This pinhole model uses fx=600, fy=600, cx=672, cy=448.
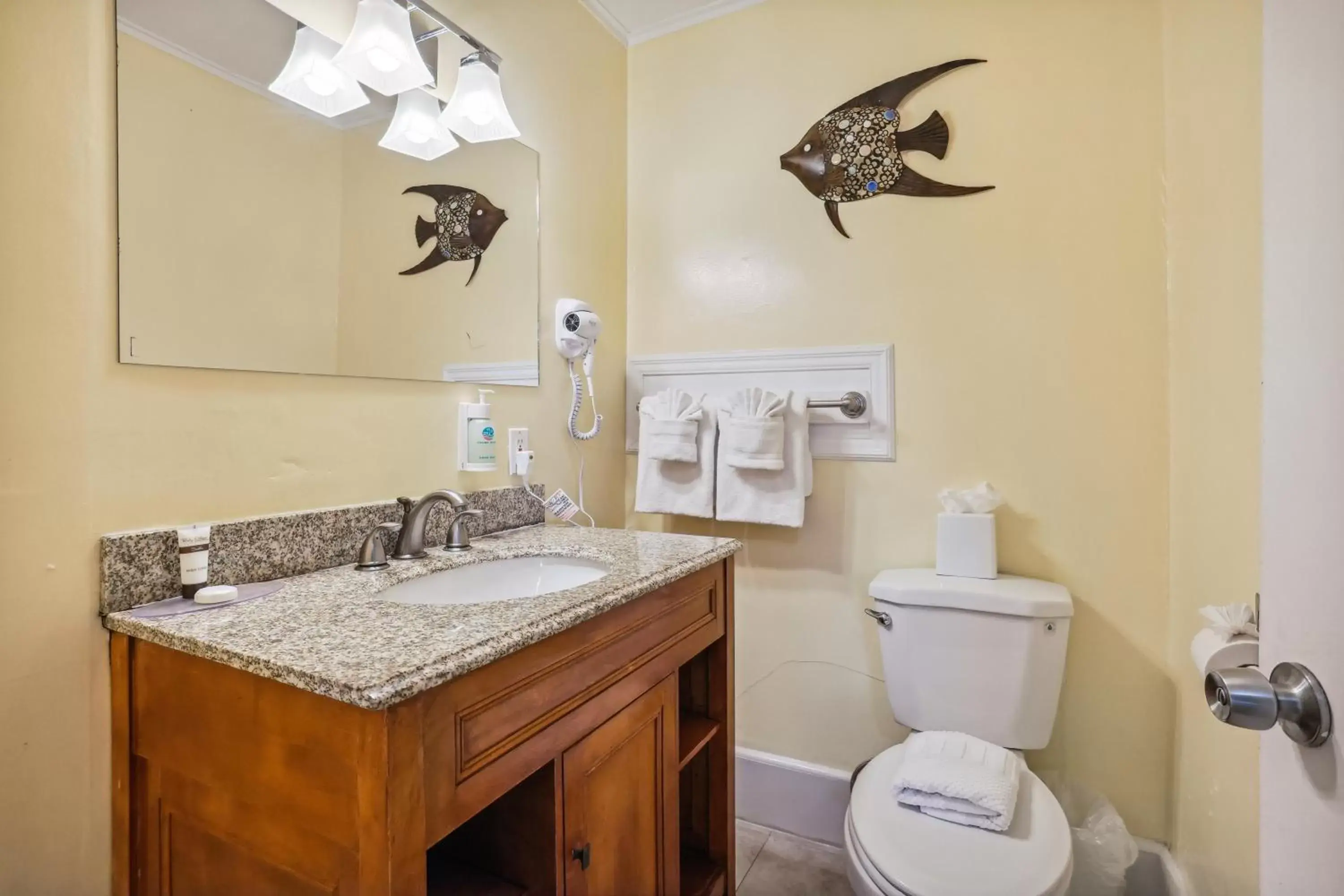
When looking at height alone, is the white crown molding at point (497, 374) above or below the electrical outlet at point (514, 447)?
above

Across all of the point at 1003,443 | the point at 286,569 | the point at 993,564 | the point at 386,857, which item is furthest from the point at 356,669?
the point at 1003,443

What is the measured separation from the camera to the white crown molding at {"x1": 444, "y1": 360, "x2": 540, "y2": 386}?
4.29ft

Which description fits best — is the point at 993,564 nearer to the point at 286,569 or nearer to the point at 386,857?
the point at 386,857

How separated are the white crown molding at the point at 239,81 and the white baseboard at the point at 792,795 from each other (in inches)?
69.3

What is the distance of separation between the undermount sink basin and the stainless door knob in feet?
2.57

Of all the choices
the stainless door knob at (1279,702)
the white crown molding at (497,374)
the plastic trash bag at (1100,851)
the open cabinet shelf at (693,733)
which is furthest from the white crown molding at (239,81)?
the plastic trash bag at (1100,851)

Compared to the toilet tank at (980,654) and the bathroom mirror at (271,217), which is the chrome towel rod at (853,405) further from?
the bathroom mirror at (271,217)

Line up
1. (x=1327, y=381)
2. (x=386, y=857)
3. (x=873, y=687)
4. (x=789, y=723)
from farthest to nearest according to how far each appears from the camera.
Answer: (x=789, y=723) → (x=873, y=687) → (x=386, y=857) → (x=1327, y=381)

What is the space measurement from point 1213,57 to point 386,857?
173 centimetres

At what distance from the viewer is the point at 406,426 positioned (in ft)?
3.92

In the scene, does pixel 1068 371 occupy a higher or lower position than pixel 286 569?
higher

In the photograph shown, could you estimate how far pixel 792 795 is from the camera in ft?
5.38

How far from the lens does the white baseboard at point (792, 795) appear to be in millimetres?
1588

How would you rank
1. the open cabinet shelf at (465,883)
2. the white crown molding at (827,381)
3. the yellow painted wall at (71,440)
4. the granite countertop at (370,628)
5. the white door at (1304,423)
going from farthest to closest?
the white crown molding at (827,381)
the open cabinet shelf at (465,883)
the yellow painted wall at (71,440)
the granite countertop at (370,628)
the white door at (1304,423)
